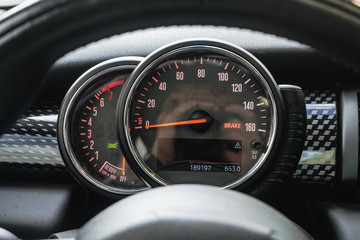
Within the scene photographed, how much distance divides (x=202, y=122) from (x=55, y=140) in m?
0.56

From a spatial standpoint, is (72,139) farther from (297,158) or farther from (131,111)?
(297,158)

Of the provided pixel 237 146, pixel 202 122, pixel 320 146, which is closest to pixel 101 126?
pixel 202 122

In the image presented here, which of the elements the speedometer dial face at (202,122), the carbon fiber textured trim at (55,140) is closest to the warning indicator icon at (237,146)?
the speedometer dial face at (202,122)

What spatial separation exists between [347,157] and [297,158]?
0.20 metres

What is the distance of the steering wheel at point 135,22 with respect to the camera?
0.84 metres

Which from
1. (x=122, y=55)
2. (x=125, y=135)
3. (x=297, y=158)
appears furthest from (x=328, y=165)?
(x=122, y=55)

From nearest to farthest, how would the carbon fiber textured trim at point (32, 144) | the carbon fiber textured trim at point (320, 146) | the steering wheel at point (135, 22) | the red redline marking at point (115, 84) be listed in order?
the steering wheel at point (135, 22)
the carbon fiber textured trim at point (320, 146)
the carbon fiber textured trim at point (32, 144)
the red redline marking at point (115, 84)

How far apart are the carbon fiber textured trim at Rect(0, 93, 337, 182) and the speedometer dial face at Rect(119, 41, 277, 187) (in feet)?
0.54

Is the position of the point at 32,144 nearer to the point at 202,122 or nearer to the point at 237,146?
the point at 202,122

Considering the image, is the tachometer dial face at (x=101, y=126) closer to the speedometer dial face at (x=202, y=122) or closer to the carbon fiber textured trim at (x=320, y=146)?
the speedometer dial face at (x=202, y=122)

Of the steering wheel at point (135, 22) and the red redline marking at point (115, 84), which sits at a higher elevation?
the steering wheel at point (135, 22)

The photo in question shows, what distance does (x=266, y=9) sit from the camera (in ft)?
2.80

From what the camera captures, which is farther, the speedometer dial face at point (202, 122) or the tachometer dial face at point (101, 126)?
the tachometer dial face at point (101, 126)

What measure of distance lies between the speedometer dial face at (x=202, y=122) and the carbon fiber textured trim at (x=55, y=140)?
0.54 feet
